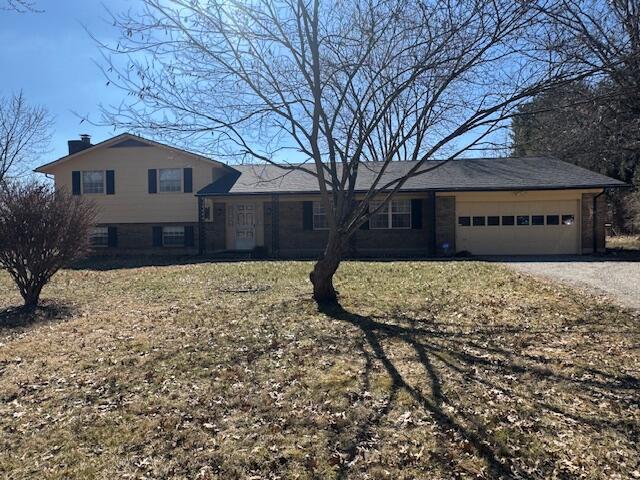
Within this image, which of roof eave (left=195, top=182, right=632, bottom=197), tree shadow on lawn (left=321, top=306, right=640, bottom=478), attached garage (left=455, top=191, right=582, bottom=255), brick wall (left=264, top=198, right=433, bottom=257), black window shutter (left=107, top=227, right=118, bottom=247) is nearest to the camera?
tree shadow on lawn (left=321, top=306, right=640, bottom=478)

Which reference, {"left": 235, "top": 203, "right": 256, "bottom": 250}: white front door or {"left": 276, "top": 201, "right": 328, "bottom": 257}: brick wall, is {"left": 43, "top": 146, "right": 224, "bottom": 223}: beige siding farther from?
{"left": 276, "top": 201, "right": 328, "bottom": 257}: brick wall

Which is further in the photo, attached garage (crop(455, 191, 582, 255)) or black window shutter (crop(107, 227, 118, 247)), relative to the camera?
black window shutter (crop(107, 227, 118, 247))

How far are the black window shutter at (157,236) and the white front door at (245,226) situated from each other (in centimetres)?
352

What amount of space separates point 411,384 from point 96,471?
281 cm

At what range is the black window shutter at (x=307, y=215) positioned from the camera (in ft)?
65.4

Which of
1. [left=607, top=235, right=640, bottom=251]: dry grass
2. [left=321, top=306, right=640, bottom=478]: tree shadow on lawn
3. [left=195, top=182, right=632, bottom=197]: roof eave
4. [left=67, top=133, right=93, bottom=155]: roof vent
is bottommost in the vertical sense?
[left=321, top=306, right=640, bottom=478]: tree shadow on lawn

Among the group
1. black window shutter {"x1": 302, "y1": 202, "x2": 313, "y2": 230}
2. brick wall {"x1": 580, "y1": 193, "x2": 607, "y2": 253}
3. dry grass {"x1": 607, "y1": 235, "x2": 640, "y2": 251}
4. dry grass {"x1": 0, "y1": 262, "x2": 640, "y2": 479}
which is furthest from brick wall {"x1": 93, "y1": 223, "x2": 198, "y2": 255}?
dry grass {"x1": 607, "y1": 235, "x2": 640, "y2": 251}

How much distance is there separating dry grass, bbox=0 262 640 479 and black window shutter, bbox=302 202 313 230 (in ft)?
36.2

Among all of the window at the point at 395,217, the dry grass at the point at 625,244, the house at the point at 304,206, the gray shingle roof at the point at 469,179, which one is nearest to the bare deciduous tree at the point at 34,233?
the house at the point at 304,206

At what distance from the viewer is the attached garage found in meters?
18.5

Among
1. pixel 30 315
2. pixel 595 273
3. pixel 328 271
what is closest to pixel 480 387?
pixel 328 271

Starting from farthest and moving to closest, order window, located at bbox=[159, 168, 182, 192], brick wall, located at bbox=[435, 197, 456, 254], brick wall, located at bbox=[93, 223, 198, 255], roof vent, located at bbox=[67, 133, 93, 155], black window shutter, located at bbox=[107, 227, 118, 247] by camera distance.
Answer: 1. roof vent, located at bbox=[67, 133, 93, 155]
2. black window shutter, located at bbox=[107, 227, 118, 247]
3. brick wall, located at bbox=[93, 223, 198, 255]
4. window, located at bbox=[159, 168, 182, 192]
5. brick wall, located at bbox=[435, 197, 456, 254]

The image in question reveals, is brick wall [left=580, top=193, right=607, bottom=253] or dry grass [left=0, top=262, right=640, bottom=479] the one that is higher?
brick wall [left=580, top=193, right=607, bottom=253]

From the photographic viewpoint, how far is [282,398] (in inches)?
179
